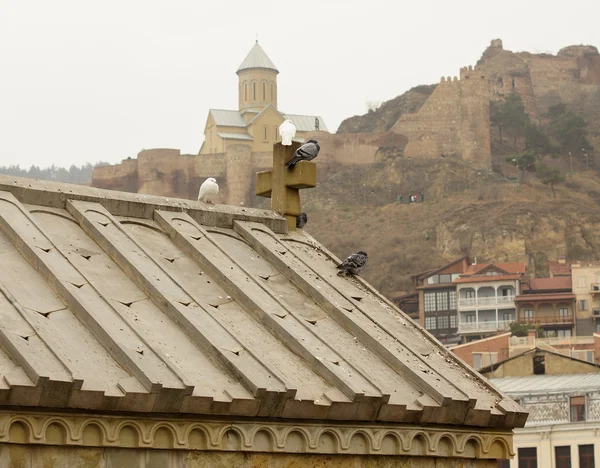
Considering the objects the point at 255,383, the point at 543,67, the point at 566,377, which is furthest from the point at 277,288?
the point at 543,67

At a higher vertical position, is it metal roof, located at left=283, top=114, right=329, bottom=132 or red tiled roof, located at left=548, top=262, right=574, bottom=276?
metal roof, located at left=283, top=114, right=329, bottom=132

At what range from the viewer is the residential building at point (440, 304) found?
11475cm

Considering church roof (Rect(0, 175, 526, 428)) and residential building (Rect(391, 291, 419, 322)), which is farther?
residential building (Rect(391, 291, 419, 322))

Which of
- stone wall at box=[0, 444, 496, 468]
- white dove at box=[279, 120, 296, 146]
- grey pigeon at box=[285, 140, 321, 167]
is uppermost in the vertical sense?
white dove at box=[279, 120, 296, 146]

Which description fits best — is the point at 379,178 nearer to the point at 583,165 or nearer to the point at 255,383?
the point at 583,165

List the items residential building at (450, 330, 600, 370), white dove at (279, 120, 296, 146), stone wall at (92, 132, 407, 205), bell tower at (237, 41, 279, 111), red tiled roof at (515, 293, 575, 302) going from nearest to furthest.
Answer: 1. white dove at (279, 120, 296, 146)
2. residential building at (450, 330, 600, 370)
3. red tiled roof at (515, 293, 575, 302)
4. stone wall at (92, 132, 407, 205)
5. bell tower at (237, 41, 279, 111)

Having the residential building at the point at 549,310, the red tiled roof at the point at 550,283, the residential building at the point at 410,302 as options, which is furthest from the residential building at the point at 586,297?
the residential building at the point at 410,302

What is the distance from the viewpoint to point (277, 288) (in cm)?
1078

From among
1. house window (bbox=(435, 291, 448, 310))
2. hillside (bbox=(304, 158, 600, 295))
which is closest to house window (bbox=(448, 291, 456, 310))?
house window (bbox=(435, 291, 448, 310))

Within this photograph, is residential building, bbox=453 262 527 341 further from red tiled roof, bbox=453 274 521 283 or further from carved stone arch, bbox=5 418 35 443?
carved stone arch, bbox=5 418 35 443

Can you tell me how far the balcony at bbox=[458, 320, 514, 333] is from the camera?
111 metres

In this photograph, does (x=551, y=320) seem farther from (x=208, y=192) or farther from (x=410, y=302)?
(x=208, y=192)

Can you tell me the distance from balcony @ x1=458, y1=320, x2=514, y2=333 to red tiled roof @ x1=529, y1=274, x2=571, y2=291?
17.5 ft

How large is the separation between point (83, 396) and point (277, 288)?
11.3 ft
